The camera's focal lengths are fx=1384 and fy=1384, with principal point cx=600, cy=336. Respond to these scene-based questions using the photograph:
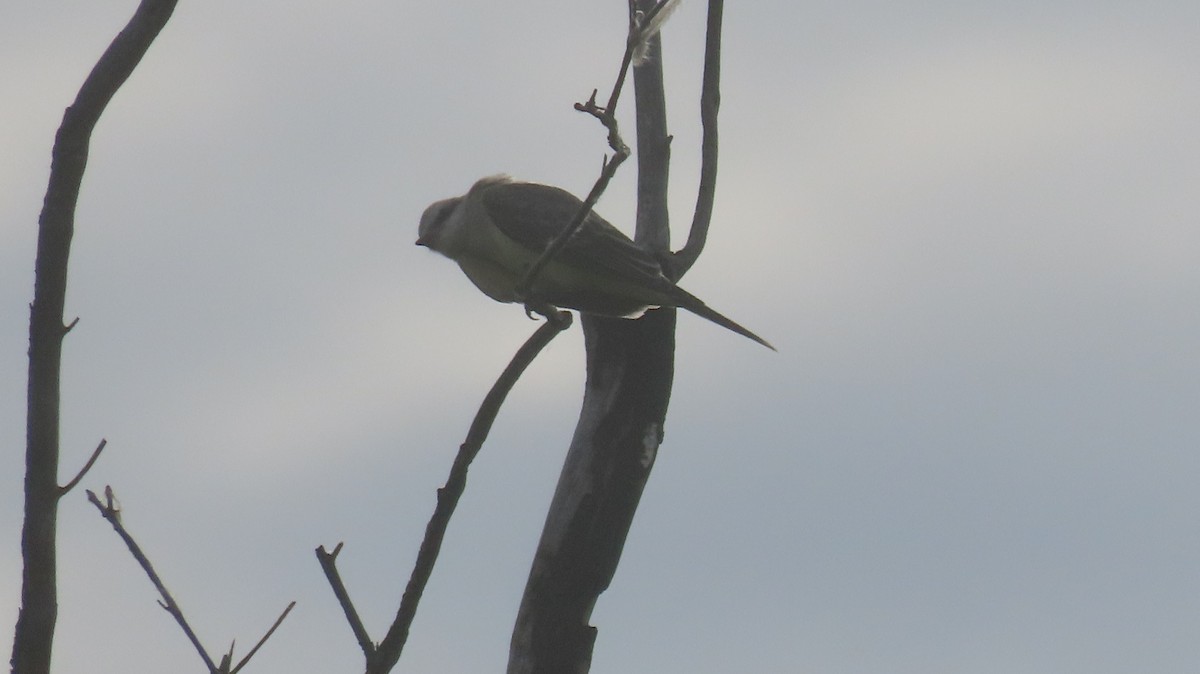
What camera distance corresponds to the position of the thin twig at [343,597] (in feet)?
8.88

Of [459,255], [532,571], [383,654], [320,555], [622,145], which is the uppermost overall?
[459,255]

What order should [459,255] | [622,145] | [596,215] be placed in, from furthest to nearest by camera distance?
[459,255]
[596,215]
[622,145]

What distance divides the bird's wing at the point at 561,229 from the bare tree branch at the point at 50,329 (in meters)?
3.84

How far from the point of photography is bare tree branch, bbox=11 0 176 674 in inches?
82.4

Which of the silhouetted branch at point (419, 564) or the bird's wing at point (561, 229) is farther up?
the bird's wing at point (561, 229)

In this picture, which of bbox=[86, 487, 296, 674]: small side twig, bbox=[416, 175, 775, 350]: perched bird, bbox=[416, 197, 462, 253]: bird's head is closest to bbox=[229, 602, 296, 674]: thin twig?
bbox=[86, 487, 296, 674]: small side twig

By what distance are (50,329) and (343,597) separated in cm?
95

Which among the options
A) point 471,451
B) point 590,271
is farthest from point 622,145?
point 590,271

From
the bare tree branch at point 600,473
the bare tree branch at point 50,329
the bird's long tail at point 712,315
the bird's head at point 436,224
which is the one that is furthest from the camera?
the bird's head at point 436,224

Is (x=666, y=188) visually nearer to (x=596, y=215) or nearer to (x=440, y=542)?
(x=596, y=215)

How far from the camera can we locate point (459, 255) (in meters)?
7.92

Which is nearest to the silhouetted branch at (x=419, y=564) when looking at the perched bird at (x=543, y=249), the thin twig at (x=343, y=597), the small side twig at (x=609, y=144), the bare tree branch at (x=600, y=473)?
the thin twig at (x=343, y=597)

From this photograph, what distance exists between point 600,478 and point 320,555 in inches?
79.3

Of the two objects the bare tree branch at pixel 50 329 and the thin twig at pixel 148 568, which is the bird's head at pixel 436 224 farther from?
the bare tree branch at pixel 50 329
